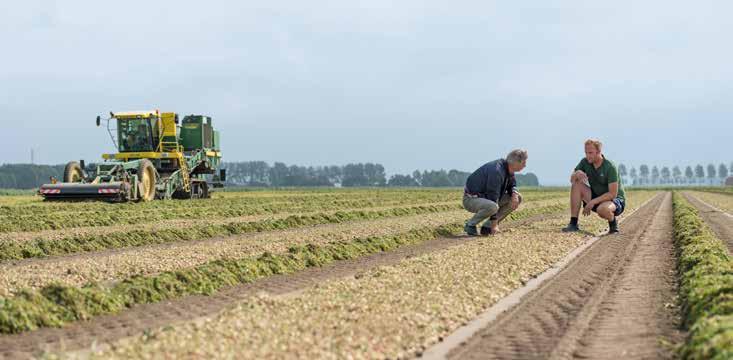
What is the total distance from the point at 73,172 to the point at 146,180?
291 centimetres

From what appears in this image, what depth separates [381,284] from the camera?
7.42 m

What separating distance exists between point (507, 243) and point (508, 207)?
8.02 ft

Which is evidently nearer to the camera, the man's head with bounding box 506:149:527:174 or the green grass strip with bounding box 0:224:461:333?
the green grass strip with bounding box 0:224:461:333

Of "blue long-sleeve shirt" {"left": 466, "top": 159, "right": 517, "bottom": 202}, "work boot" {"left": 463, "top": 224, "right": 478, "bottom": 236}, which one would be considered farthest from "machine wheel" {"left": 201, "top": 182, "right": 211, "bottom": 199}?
"blue long-sleeve shirt" {"left": 466, "top": 159, "right": 517, "bottom": 202}

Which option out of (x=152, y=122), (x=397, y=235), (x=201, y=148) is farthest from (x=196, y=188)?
(x=397, y=235)

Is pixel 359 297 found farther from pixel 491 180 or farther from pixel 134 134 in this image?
pixel 134 134

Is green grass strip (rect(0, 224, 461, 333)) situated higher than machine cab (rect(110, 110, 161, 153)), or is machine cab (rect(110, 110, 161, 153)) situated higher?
machine cab (rect(110, 110, 161, 153))

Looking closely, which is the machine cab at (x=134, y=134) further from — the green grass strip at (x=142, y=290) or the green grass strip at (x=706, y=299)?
the green grass strip at (x=706, y=299)

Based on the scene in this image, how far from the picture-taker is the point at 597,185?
13.1 m

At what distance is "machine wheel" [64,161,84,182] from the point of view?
26188 millimetres

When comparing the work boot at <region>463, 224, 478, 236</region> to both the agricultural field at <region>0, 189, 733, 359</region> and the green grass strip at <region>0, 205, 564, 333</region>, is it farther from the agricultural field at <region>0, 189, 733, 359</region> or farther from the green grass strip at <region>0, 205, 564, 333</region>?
the green grass strip at <region>0, 205, 564, 333</region>

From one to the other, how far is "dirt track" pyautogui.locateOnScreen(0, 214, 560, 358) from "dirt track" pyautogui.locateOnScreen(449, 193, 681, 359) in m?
2.55

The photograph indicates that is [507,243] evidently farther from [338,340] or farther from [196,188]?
[196,188]

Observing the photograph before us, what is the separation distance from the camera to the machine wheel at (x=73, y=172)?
26.2 meters
